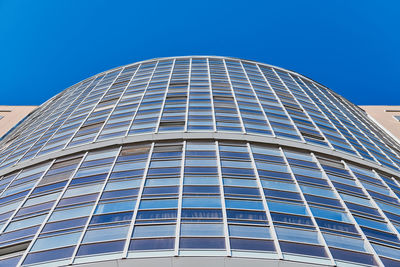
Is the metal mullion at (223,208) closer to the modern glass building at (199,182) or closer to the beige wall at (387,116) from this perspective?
the modern glass building at (199,182)

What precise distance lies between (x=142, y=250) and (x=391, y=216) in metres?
12.2

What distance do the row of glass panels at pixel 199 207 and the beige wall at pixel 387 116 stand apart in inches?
1048

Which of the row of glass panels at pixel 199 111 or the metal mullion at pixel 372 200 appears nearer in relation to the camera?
the metal mullion at pixel 372 200

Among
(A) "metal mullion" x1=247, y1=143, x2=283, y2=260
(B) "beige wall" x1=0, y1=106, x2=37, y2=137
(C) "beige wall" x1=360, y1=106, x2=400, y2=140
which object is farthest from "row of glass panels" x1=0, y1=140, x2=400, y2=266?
(B) "beige wall" x1=0, y1=106, x2=37, y2=137

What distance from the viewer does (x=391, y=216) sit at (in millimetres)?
19875

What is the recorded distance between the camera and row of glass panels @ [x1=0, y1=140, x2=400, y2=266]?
15.7 m

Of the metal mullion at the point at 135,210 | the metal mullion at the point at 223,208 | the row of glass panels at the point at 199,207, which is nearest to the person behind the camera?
the metal mullion at the point at 135,210

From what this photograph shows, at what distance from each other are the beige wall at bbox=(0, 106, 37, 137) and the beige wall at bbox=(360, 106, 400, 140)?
1802 inches

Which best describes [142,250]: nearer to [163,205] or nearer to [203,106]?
[163,205]

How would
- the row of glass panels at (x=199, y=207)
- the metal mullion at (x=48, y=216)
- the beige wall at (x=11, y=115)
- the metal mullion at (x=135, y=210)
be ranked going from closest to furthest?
1. the metal mullion at (x=135, y=210)
2. the row of glass panels at (x=199, y=207)
3. the metal mullion at (x=48, y=216)
4. the beige wall at (x=11, y=115)

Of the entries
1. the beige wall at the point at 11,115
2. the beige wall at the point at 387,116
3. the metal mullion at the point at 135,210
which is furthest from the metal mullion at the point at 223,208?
the beige wall at the point at 11,115

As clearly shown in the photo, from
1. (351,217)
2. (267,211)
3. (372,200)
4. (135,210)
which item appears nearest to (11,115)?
(135,210)

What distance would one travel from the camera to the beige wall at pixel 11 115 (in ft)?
172

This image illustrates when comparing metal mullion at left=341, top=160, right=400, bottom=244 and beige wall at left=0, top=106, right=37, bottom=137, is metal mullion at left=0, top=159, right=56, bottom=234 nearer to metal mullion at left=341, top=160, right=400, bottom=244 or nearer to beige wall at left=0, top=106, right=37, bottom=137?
metal mullion at left=341, top=160, right=400, bottom=244
